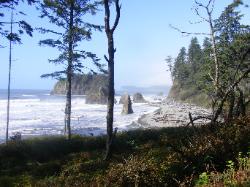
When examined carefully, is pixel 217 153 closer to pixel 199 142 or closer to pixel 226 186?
pixel 199 142

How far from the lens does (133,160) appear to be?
8281 millimetres

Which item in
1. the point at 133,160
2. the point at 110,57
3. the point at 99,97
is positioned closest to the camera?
the point at 133,160

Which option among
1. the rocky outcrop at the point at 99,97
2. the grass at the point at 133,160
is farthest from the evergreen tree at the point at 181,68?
the grass at the point at 133,160

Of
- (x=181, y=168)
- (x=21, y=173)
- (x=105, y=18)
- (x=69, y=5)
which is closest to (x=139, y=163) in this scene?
(x=181, y=168)

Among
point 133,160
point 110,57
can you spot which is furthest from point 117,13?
point 133,160

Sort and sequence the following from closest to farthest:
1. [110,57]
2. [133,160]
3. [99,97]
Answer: [133,160]
[110,57]
[99,97]

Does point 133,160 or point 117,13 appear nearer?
point 133,160

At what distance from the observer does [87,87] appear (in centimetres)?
16262

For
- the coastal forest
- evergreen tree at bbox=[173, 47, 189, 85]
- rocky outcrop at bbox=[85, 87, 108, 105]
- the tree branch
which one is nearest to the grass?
the coastal forest

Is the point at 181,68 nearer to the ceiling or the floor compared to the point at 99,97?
nearer to the ceiling

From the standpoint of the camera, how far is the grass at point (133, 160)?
7.51 metres

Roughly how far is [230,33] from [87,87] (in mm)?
120106

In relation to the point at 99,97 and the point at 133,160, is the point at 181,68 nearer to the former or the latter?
the point at 99,97

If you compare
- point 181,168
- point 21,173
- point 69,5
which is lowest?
point 21,173
